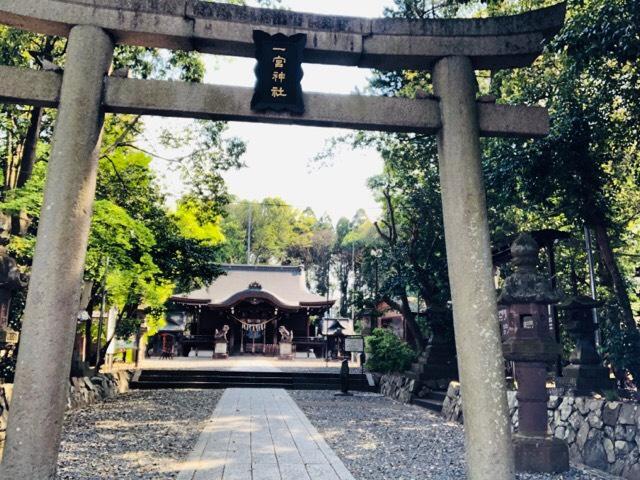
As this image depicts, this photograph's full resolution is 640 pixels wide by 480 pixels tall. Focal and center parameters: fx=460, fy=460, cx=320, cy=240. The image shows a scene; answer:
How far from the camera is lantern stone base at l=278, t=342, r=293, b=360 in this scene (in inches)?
1030

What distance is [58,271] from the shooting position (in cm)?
379

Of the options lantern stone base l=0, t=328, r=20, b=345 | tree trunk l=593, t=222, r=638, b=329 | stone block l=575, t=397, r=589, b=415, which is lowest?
stone block l=575, t=397, r=589, b=415

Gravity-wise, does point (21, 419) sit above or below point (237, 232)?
below

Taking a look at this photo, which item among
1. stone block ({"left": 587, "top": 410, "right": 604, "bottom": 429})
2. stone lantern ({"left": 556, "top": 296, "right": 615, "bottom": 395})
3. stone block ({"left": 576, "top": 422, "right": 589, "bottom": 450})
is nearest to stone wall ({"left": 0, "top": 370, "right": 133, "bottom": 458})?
stone block ({"left": 576, "top": 422, "right": 589, "bottom": 450})

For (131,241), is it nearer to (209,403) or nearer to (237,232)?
(209,403)

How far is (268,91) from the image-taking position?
175 inches

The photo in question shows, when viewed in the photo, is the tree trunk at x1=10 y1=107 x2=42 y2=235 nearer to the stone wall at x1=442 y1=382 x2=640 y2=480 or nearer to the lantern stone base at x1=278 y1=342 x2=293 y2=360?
the stone wall at x1=442 y1=382 x2=640 y2=480

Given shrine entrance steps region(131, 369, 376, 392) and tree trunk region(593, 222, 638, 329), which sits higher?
tree trunk region(593, 222, 638, 329)

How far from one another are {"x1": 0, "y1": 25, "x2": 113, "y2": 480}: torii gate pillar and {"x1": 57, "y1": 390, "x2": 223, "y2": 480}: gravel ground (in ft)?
6.39

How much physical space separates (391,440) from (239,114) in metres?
5.91

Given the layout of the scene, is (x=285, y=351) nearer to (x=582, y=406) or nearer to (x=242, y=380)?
(x=242, y=380)

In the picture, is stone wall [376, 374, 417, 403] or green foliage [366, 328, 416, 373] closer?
stone wall [376, 374, 417, 403]

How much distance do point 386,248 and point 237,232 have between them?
103 feet

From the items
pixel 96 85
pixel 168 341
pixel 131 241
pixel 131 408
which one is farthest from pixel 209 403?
pixel 168 341
